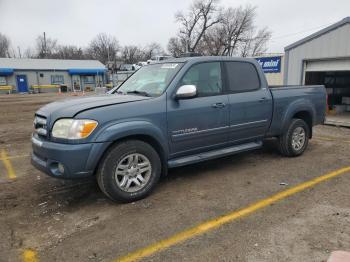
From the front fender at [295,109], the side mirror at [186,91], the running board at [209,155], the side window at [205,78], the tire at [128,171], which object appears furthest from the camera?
the front fender at [295,109]

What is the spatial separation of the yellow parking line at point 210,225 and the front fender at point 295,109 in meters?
1.46

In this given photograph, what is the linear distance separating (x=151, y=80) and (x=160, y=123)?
94 centimetres

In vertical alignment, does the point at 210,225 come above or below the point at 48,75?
below

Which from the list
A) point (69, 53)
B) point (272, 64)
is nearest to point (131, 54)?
point (69, 53)

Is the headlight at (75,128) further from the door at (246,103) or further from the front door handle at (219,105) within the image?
the door at (246,103)

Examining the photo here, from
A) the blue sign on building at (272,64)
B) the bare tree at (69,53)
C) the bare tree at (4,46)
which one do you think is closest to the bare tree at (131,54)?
the bare tree at (69,53)

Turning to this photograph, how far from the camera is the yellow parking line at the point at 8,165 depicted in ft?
18.4

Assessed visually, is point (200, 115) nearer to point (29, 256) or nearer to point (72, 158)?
point (72, 158)

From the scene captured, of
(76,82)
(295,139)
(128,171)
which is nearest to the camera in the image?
(128,171)

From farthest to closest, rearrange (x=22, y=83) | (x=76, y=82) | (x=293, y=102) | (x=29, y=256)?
(x=76, y=82), (x=22, y=83), (x=293, y=102), (x=29, y=256)

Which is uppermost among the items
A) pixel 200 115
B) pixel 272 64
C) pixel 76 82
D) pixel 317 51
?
pixel 317 51

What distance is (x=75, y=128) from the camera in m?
3.78

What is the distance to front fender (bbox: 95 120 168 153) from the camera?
3893 millimetres

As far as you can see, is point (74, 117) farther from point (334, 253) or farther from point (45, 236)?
point (334, 253)
